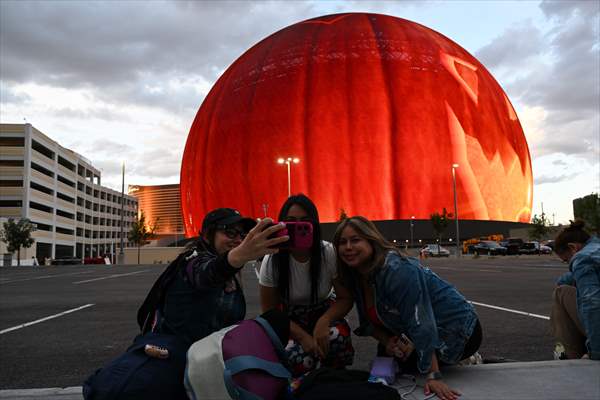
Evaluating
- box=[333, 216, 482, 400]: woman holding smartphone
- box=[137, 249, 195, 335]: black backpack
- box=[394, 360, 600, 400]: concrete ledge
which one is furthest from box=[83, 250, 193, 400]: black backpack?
box=[394, 360, 600, 400]: concrete ledge

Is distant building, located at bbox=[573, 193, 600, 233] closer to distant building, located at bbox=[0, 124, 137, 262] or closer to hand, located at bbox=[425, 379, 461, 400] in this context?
hand, located at bbox=[425, 379, 461, 400]

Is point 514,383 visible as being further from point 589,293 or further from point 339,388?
point 339,388

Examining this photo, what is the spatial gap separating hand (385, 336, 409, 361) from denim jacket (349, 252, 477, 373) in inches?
2.6

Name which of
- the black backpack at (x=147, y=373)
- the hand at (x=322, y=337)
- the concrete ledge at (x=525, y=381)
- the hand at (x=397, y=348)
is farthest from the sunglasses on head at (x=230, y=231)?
the concrete ledge at (x=525, y=381)

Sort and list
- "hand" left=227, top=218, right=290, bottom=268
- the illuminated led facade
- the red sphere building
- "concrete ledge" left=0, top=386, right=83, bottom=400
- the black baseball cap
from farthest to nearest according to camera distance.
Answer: the illuminated led facade
the red sphere building
"concrete ledge" left=0, top=386, right=83, bottom=400
the black baseball cap
"hand" left=227, top=218, right=290, bottom=268

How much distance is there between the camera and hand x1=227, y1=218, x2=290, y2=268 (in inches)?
88.6

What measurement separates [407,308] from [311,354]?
0.82 meters

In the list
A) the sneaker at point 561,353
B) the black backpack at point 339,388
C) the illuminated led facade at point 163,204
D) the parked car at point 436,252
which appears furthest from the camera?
the illuminated led facade at point 163,204

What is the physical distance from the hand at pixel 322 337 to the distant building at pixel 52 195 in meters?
60.1

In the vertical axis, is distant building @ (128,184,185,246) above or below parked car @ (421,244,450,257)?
above

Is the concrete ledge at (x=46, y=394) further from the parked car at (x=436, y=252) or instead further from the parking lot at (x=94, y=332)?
the parked car at (x=436, y=252)

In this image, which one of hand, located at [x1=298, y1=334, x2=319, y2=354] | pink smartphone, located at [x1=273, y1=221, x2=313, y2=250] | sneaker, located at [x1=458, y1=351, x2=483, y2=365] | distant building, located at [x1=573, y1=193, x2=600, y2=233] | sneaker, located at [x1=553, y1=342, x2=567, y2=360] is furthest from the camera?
distant building, located at [x1=573, y1=193, x2=600, y2=233]

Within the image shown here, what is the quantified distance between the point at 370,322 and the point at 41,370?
3.11m

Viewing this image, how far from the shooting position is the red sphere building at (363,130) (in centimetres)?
4331
